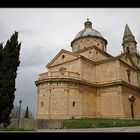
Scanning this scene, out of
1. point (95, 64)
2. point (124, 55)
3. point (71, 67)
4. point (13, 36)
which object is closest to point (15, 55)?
point (13, 36)

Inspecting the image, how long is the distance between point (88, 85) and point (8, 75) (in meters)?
14.3

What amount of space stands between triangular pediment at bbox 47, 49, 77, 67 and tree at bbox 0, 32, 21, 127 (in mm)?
12321

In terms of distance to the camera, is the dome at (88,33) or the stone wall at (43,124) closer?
the stone wall at (43,124)

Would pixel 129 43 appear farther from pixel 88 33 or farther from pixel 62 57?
pixel 62 57

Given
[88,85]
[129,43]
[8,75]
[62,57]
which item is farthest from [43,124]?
[129,43]

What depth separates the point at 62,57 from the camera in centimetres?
3606

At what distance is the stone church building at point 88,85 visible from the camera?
28141 mm

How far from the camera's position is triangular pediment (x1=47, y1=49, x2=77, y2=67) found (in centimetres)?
3445

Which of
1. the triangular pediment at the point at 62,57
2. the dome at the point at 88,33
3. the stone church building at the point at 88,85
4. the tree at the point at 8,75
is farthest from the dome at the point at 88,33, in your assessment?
the tree at the point at 8,75

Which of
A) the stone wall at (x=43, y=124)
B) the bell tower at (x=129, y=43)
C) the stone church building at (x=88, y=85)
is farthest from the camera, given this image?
the bell tower at (x=129, y=43)

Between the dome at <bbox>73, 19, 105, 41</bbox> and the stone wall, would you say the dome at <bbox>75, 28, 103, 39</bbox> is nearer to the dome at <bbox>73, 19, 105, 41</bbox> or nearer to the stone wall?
the dome at <bbox>73, 19, 105, 41</bbox>

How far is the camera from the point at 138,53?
153 ft

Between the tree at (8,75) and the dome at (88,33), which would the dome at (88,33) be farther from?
the tree at (8,75)

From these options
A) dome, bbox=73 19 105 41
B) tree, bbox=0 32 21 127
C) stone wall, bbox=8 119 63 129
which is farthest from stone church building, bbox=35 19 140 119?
tree, bbox=0 32 21 127
